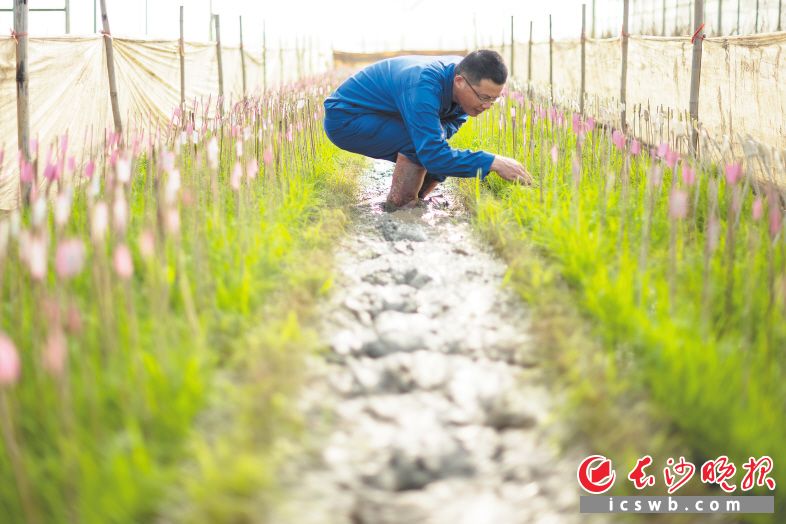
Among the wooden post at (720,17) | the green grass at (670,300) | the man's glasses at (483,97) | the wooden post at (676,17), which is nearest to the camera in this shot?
the green grass at (670,300)

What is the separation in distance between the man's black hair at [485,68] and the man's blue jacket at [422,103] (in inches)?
8.7

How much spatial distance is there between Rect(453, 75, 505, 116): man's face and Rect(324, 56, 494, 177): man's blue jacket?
0.11 meters

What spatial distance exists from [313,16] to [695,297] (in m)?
27.7

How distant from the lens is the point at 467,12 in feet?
105

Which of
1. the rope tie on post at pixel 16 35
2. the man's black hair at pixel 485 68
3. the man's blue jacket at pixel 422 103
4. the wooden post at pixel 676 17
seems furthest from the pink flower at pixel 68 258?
the wooden post at pixel 676 17

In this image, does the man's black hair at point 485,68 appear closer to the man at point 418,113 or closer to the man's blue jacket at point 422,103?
the man at point 418,113

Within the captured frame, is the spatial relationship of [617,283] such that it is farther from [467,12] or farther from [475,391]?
[467,12]

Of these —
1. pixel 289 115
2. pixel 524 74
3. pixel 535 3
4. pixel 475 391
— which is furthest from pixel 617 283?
pixel 535 3

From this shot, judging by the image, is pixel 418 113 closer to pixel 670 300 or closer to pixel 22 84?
pixel 670 300

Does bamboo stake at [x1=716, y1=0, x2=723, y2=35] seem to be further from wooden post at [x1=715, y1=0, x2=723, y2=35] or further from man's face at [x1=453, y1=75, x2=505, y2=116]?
man's face at [x1=453, y1=75, x2=505, y2=116]

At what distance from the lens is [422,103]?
13.0 feet

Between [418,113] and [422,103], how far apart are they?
0.06 meters

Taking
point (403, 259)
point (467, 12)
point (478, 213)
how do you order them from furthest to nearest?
point (467, 12) → point (478, 213) → point (403, 259)

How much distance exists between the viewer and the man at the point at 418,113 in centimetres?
392
